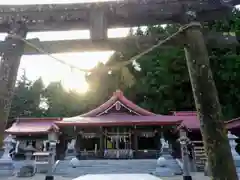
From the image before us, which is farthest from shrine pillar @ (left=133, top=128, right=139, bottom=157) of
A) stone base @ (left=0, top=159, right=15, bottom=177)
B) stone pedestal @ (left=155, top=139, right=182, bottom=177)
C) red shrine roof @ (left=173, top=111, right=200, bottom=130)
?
stone base @ (left=0, top=159, right=15, bottom=177)

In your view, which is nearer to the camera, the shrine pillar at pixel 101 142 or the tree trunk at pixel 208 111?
the tree trunk at pixel 208 111

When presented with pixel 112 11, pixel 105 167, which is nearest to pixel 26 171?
pixel 105 167

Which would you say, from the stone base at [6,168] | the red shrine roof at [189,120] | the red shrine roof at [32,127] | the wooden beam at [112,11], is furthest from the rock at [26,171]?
the wooden beam at [112,11]

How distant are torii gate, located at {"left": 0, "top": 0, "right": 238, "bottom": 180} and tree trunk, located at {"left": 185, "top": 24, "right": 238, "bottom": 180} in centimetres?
1

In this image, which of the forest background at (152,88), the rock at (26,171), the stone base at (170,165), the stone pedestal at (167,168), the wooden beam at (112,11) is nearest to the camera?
the wooden beam at (112,11)

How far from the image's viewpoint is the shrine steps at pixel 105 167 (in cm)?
1638

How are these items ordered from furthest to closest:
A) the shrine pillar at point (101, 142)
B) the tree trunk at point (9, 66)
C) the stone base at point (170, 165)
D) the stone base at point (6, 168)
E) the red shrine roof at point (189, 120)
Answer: the red shrine roof at point (189, 120), the shrine pillar at point (101, 142), the stone base at point (170, 165), the stone base at point (6, 168), the tree trunk at point (9, 66)

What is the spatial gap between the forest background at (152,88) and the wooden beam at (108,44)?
16893 millimetres

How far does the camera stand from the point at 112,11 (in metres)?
3.87

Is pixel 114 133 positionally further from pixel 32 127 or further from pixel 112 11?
pixel 112 11

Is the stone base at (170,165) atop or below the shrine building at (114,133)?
below

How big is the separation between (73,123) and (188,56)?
16.8 m

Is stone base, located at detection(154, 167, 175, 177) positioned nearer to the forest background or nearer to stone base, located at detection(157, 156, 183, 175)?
stone base, located at detection(157, 156, 183, 175)

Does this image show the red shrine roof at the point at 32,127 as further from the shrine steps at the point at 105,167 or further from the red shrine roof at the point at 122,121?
the shrine steps at the point at 105,167
